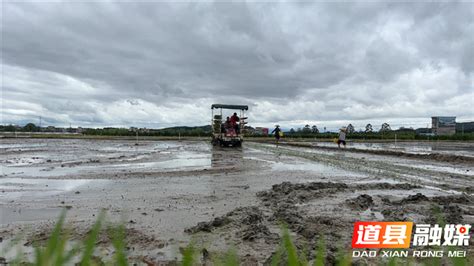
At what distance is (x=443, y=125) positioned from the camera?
184 ft

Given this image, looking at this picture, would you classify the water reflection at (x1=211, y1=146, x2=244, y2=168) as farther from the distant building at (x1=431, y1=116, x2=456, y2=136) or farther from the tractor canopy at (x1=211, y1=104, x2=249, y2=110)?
the distant building at (x1=431, y1=116, x2=456, y2=136)

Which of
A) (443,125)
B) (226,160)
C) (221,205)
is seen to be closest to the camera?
(221,205)

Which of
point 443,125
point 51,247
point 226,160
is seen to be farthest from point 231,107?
point 443,125

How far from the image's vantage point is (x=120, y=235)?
3.08 feet

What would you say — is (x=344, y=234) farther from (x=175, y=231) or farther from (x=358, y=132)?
(x=358, y=132)

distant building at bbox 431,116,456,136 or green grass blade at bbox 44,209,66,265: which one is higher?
distant building at bbox 431,116,456,136

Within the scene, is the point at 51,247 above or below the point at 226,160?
above

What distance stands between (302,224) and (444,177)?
295 inches

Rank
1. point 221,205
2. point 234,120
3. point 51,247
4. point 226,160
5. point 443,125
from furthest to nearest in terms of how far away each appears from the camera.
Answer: point 443,125 → point 234,120 → point 226,160 → point 221,205 → point 51,247

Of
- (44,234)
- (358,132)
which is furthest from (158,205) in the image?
(358,132)

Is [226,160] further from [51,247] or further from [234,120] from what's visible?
[51,247]

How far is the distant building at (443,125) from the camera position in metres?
55.1

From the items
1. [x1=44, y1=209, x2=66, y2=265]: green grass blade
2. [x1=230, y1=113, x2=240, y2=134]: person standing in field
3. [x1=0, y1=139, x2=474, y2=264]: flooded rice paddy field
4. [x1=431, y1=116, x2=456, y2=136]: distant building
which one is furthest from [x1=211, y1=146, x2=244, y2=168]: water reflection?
[x1=431, y1=116, x2=456, y2=136]: distant building

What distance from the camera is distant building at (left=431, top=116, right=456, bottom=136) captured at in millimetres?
55147
